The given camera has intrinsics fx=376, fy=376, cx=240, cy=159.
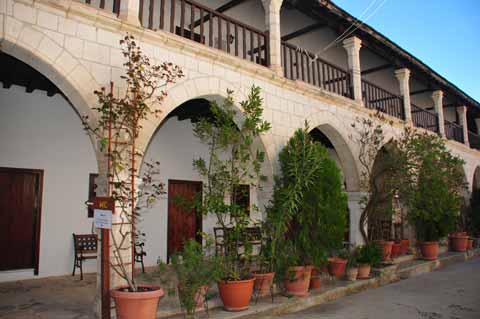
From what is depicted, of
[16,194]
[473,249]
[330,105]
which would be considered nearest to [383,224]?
[473,249]

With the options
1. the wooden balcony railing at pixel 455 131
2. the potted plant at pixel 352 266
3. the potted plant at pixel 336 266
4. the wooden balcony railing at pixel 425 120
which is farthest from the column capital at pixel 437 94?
the potted plant at pixel 336 266

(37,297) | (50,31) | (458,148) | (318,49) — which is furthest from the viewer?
(458,148)

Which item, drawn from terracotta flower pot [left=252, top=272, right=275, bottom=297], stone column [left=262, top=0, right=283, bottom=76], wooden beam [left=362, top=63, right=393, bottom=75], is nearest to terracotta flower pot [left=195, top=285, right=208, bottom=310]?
terracotta flower pot [left=252, top=272, right=275, bottom=297]

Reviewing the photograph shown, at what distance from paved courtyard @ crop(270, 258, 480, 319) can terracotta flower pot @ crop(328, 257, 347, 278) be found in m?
0.48

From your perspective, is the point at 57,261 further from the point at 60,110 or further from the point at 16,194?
the point at 60,110

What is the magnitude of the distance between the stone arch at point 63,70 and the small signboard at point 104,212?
2.05ft

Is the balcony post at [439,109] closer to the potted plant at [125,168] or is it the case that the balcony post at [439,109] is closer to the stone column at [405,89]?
→ the stone column at [405,89]

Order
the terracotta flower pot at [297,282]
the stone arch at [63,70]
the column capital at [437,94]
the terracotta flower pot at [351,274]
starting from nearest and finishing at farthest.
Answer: the stone arch at [63,70], the terracotta flower pot at [297,282], the terracotta flower pot at [351,274], the column capital at [437,94]

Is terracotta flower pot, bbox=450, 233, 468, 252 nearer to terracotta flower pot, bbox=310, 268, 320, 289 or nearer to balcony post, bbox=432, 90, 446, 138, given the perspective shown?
balcony post, bbox=432, 90, 446, 138

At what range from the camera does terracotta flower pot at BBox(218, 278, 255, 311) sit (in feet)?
14.9

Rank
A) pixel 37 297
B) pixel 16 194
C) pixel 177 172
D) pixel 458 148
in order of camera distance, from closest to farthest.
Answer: pixel 37 297
pixel 16 194
pixel 177 172
pixel 458 148

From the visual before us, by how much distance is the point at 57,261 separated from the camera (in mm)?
6289

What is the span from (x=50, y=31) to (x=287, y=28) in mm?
6417

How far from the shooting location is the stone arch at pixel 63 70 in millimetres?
3762
